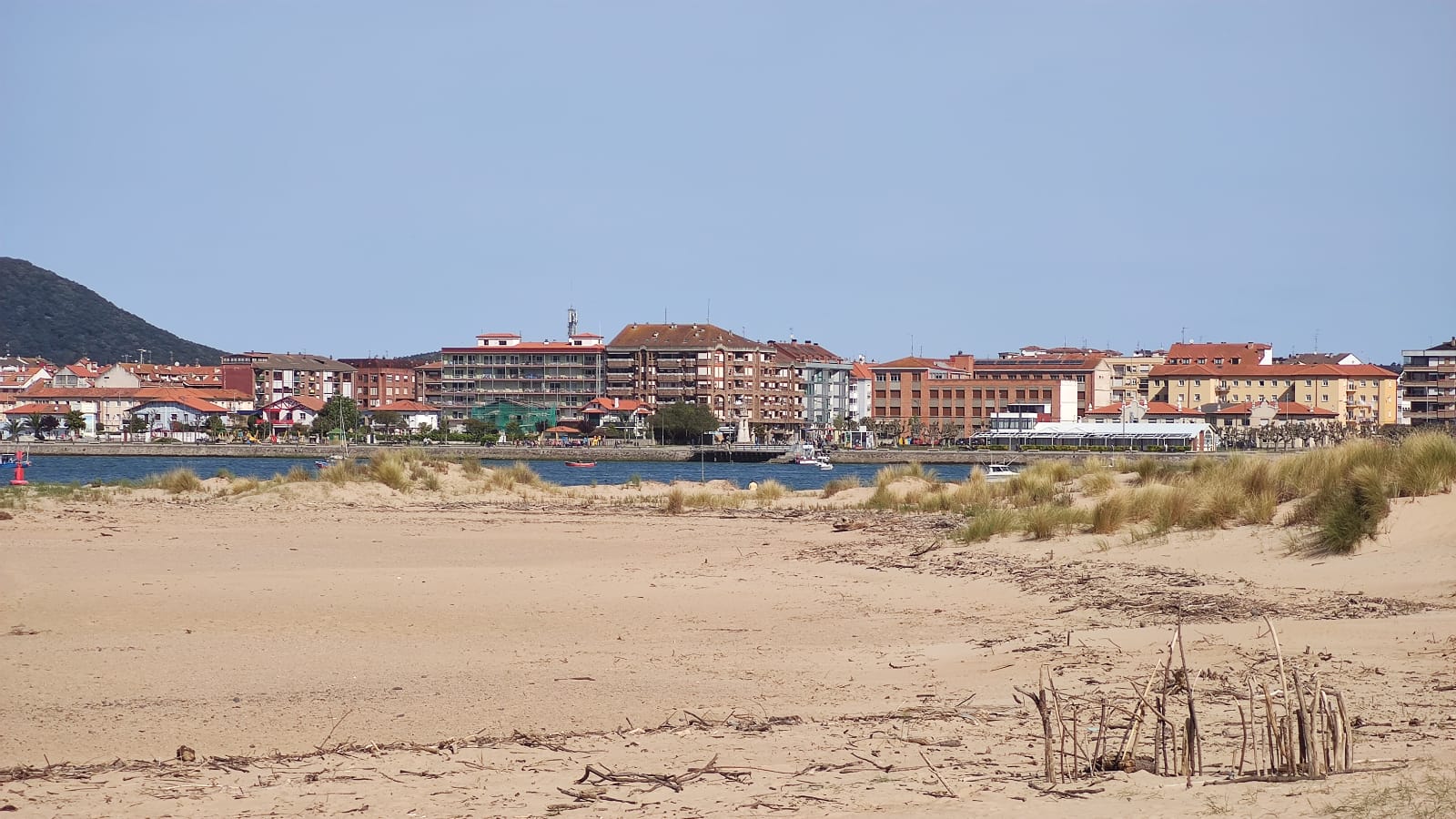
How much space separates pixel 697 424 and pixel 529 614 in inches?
4388

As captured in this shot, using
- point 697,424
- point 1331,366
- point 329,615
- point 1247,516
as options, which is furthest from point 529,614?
point 1331,366

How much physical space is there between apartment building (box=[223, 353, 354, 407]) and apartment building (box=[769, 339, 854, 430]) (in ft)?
183

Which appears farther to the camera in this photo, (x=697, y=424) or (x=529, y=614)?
(x=697, y=424)

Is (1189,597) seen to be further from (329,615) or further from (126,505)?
(126,505)

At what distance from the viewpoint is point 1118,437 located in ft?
358

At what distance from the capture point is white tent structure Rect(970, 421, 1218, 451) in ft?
354

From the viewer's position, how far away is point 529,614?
1430cm

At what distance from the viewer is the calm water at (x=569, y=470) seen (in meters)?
73.6

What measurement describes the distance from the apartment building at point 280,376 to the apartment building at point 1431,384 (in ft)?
373

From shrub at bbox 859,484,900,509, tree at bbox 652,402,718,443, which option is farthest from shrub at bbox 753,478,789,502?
tree at bbox 652,402,718,443

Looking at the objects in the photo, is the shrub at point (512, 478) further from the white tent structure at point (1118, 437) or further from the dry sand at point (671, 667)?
the white tent structure at point (1118, 437)

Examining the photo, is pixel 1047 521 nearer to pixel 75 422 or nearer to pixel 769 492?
pixel 769 492

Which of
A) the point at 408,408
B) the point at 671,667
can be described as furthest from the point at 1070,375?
the point at 671,667

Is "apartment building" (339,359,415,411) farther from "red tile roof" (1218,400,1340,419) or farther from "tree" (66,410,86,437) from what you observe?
"red tile roof" (1218,400,1340,419)
